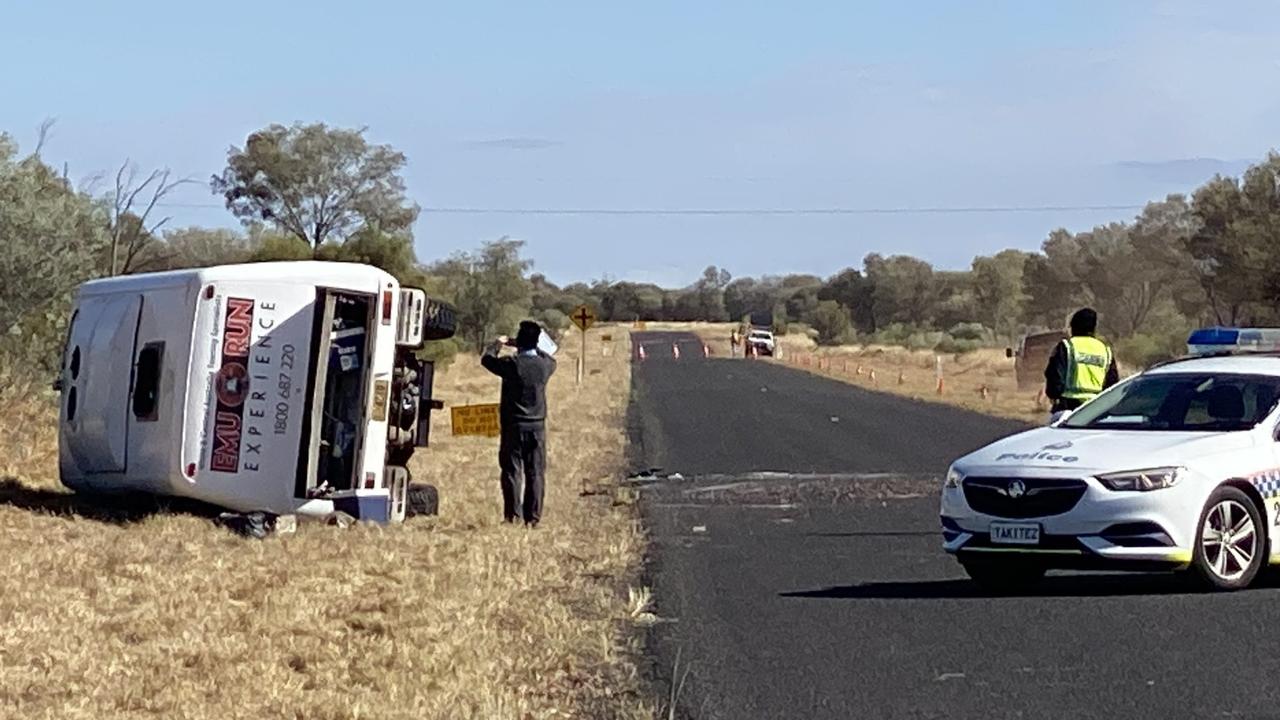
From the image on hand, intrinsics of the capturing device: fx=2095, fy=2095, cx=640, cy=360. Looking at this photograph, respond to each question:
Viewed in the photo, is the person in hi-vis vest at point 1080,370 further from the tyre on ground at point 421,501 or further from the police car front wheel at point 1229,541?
the tyre on ground at point 421,501

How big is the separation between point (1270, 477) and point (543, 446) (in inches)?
252

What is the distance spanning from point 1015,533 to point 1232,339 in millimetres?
3939

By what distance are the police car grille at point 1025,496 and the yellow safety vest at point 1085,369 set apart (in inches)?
113

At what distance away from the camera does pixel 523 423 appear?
16625 mm

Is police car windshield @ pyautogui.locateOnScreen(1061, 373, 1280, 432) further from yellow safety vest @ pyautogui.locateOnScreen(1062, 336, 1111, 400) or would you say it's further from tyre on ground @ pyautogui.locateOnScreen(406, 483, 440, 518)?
tyre on ground @ pyautogui.locateOnScreen(406, 483, 440, 518)

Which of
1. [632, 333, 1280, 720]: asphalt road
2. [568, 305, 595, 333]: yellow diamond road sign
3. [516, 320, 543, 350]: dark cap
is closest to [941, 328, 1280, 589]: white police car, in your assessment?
[632, 333, 1280, 720]: asphalt road

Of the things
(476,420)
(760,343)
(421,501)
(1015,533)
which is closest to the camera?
(1015,533)

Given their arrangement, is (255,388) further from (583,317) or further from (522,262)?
(522,262)

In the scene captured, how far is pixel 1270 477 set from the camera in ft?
39.9

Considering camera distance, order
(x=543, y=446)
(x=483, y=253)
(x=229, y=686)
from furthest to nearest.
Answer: (x=483, y=253) < (x=543, y=446) < (x=229, y=686)

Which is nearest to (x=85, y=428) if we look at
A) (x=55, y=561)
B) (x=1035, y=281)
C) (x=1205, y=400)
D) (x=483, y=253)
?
(x=55, y=561)

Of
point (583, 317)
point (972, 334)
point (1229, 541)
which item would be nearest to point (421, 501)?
point (1229, 541)

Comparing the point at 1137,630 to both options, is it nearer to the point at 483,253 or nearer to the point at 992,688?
the point at 992,688

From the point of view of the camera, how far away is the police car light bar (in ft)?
48.9
